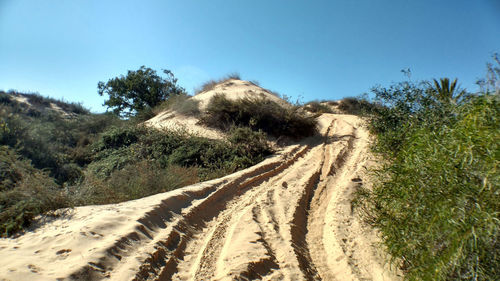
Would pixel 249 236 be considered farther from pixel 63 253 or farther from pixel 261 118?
pixel 261 118

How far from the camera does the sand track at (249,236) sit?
352cm

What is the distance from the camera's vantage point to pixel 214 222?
17.2ft

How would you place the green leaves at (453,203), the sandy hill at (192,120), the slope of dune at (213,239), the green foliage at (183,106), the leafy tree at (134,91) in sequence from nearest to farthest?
the green leaves at (453,203), the slope of dune at (213,239), the sandy hill at (192,120), the green foliage at (183,106), the leafy tree at (134,91)

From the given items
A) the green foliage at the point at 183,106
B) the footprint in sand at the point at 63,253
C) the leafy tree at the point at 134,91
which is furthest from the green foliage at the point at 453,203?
the leafy tree at the point at 134,91

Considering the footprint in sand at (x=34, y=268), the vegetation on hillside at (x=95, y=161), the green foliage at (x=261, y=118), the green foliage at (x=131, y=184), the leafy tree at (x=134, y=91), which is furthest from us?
the leafy tree at (x=134, y=91)

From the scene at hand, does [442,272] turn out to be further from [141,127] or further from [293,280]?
[141,127]

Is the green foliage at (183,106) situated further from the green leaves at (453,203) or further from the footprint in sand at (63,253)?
the green leaves at (453,203)

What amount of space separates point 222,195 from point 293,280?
128 inches

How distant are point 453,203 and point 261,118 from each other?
9596 mm

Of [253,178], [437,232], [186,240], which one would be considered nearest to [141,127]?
[253,178]

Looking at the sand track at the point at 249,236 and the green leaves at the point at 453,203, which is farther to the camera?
the sand track at the point at 249,236

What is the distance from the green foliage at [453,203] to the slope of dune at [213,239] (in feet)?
2.37

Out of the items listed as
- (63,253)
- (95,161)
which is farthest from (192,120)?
(63,253)

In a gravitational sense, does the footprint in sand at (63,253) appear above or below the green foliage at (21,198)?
below
